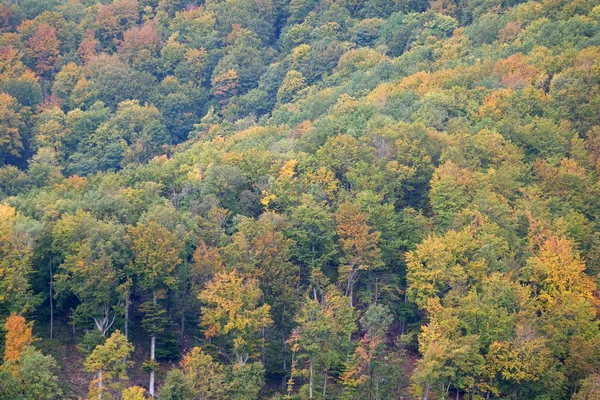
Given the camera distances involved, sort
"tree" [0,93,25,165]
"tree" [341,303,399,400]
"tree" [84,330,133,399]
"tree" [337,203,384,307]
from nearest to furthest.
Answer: "tree" [84,330,133,399], "tree" [341,303,399,400], "tree" [337,203,384,307], "tree" [0,93,25,165]

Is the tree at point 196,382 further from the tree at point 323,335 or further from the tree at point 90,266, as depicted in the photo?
the tree at point 90,266

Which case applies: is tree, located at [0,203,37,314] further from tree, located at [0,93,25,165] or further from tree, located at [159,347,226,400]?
tree, located at [0,93,25,165]

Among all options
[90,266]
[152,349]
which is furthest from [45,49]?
[152,349]

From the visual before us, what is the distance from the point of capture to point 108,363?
55.2m

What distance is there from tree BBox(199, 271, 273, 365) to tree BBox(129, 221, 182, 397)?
342cm

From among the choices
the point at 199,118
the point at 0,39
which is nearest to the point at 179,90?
the point at 199,118

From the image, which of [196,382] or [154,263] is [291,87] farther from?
[196,382]

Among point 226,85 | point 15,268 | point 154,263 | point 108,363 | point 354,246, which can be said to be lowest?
point 108,363

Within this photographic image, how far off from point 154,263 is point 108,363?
27.7 ft

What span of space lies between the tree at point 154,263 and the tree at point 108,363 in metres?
4.33

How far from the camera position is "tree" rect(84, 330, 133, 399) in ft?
178

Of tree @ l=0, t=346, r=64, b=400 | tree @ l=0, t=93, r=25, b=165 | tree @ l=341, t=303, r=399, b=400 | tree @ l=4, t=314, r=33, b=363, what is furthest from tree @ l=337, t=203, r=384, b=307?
tree @ l=0, t=93, r=25, b=165

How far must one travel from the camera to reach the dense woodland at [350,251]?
185 feet

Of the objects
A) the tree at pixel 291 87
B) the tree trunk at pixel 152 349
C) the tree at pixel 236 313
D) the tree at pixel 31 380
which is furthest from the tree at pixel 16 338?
the tree at pixel 291 87
